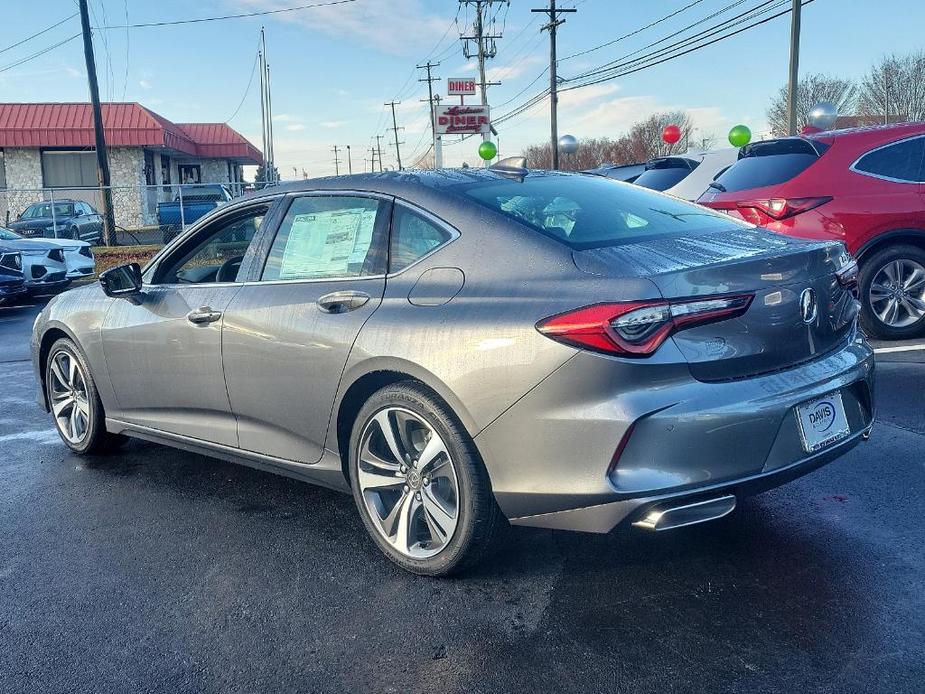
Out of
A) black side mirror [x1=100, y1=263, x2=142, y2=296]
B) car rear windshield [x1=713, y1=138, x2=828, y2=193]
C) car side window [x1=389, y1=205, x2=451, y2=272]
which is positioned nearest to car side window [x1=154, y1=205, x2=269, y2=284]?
black side mirror [x1=100, y1=263, x2=142, y2=296]

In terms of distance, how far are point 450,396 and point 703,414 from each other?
0.87 m

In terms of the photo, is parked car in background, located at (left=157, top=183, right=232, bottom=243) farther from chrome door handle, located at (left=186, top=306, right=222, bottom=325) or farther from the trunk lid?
the trunk lid

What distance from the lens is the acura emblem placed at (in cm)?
316

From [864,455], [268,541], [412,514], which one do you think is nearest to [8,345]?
[268,541]

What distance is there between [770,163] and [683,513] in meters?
5.63

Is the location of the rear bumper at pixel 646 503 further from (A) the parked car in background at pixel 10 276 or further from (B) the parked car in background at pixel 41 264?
(B) the parked car in background at pixel 41 264

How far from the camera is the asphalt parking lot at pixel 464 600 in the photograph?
2.71m

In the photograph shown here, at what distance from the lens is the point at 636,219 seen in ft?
12.0

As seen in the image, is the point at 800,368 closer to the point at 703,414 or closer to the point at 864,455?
the point at 703,414

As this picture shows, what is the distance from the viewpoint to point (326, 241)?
3.92 metres

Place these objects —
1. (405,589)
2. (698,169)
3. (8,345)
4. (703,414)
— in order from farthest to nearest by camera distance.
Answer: (698,169) → (8,345) → (405,589) → (703,414)

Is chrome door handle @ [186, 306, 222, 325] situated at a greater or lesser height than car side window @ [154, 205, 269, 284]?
lesser

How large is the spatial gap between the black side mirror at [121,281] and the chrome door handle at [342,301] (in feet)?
4.82

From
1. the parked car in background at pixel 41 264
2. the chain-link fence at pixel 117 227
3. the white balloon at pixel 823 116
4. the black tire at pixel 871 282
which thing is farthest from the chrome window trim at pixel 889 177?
the chain-link fence at pixel 117 227
